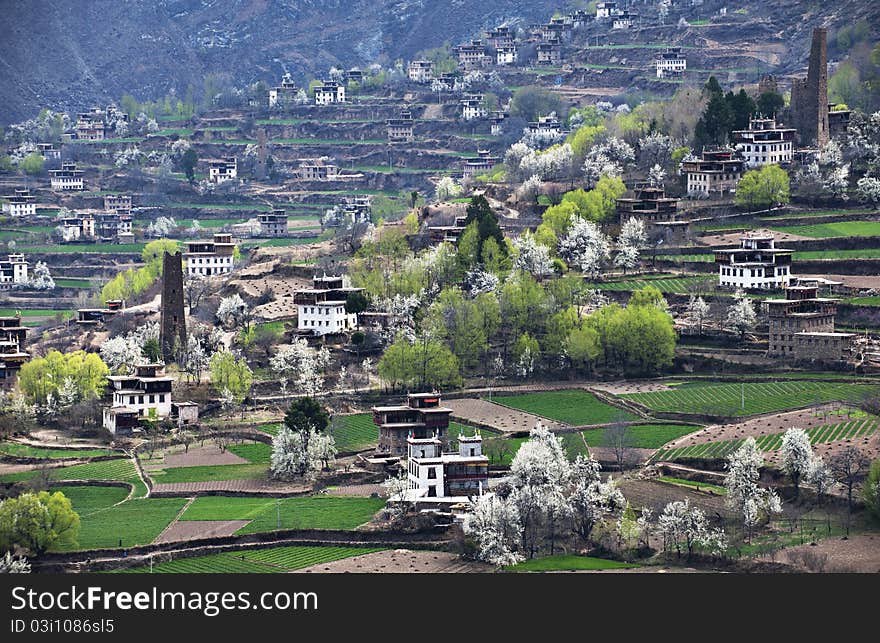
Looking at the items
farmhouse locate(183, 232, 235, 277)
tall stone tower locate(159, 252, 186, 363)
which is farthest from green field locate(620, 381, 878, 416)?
farmhouse locate(183, 232, 235, 277)

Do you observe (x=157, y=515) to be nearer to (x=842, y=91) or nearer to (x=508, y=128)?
(x=842, y=91)

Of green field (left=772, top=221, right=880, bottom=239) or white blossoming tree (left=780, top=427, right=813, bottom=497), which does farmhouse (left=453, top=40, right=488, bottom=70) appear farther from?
white blossoming tree (left=780, top=427, right=813, bottom=497)

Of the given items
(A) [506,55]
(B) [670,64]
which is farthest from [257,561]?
(A) [506,55]

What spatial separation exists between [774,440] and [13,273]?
7290 centimetres

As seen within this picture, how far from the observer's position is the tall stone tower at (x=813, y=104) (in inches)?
4747

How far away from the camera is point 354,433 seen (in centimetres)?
9056

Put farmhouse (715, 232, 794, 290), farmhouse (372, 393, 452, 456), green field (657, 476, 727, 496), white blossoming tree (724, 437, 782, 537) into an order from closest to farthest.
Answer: white blossoming tree (724, 437, 782, 537)
green field (657, 476, 727, 496)
farmhouse (372, 393, 452, 456)
farmhouse (715, 232, 794, 290)

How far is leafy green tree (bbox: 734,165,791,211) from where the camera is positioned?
370 feet

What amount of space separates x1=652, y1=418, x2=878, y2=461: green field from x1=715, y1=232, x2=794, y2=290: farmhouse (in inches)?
762

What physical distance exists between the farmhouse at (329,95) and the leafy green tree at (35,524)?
110305 millimetres

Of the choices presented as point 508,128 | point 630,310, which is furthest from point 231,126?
point 630,310

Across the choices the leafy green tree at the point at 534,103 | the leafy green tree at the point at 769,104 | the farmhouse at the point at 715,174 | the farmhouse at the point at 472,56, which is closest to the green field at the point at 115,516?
the farmhouse at the point at 715,174

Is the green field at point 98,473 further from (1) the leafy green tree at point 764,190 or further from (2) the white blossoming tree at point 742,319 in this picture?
(1) the leafy green tree at point 764,190

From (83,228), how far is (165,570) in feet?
290
